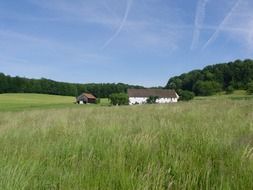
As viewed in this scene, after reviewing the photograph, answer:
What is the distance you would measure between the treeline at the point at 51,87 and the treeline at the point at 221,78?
95.8 feet

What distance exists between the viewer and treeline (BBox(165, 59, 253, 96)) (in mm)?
133500

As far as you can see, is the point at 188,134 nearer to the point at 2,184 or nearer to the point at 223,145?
the point at 223,145

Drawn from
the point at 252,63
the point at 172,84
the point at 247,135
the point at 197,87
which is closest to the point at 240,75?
the point at 252,63

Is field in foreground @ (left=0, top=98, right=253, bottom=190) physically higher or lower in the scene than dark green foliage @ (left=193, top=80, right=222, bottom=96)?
lower

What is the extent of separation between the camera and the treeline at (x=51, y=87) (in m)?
140

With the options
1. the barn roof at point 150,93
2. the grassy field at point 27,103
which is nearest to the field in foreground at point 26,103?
the grassy field at point 27,103

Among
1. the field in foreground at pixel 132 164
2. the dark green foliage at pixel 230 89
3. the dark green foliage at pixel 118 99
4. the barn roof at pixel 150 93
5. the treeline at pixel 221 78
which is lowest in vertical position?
the dark green foliage at pixel 118 99

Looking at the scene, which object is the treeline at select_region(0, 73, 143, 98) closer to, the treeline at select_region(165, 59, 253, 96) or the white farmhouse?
the white farmhouse

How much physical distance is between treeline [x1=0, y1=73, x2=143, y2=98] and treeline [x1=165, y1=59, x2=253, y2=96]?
29.2 meters

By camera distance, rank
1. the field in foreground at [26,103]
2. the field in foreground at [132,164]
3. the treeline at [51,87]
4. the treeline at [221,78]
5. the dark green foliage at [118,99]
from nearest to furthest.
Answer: the field in foreground at [132,164], the field in foreground at [26,103], the dark green foliage at [118,99], the treeline at [221,78], the treeline at [51,87]

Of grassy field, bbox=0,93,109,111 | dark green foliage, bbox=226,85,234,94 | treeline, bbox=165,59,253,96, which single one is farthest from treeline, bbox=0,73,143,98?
dark green foliage, bbox=226,85,234,94

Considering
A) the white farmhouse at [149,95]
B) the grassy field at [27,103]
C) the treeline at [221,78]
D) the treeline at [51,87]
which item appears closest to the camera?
the grassy field at [27,103]

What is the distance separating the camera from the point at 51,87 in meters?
151

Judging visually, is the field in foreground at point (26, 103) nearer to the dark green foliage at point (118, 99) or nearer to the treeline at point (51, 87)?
the dark green foliage at point (118, 99)
